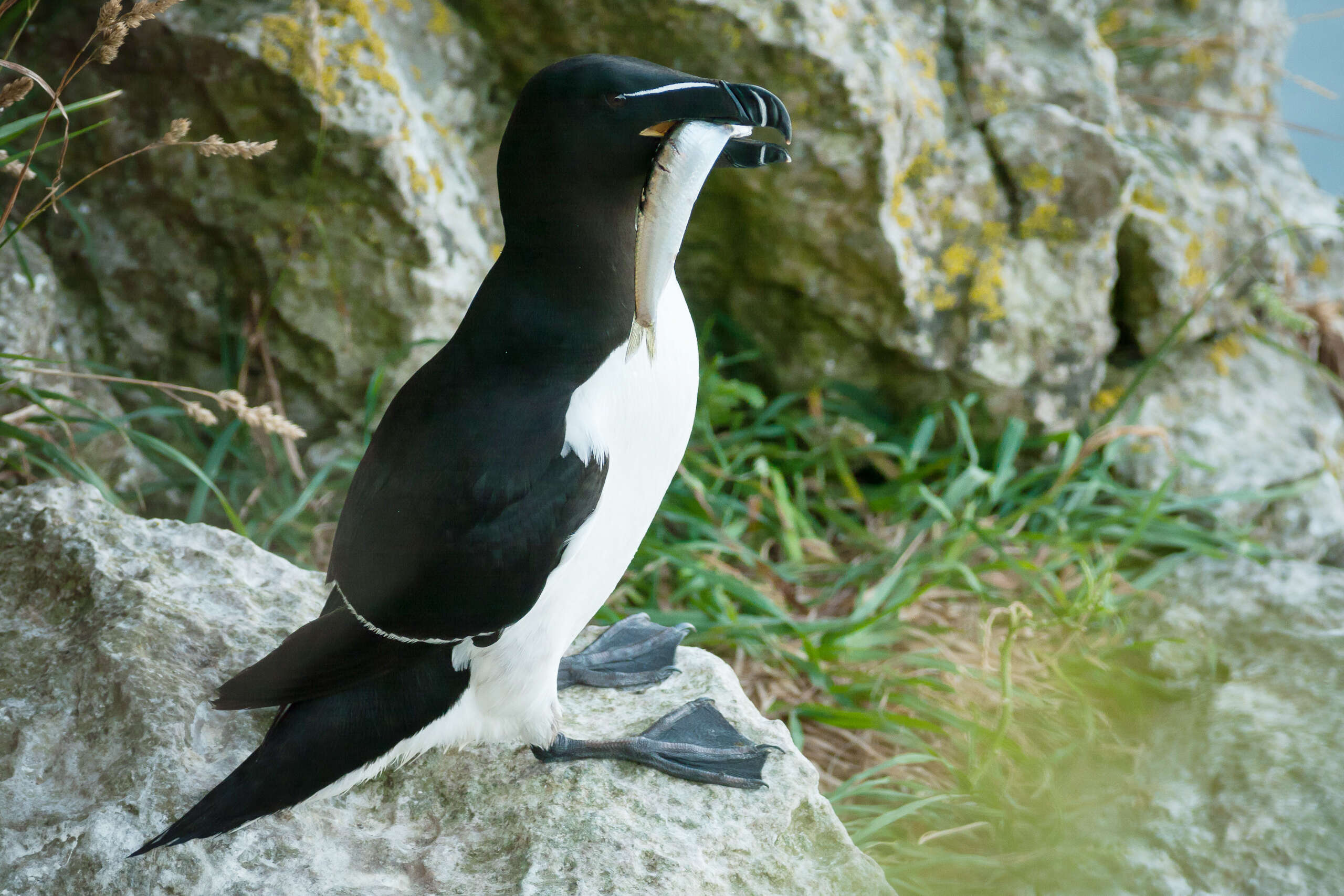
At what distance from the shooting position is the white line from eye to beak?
1600mm

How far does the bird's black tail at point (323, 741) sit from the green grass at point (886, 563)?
3.31 ft

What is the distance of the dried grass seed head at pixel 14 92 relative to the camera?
184cm

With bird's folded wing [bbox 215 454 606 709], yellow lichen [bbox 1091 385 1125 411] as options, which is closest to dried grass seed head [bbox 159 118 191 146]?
bird's folded wing [bbox 215 454 606 709]

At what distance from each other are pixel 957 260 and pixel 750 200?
0.75 metres

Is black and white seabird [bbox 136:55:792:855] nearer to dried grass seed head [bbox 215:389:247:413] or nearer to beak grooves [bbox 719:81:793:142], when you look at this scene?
beak grooves [bbox 719:81:793:142]

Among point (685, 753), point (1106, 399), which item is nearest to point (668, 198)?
point (685, 753)

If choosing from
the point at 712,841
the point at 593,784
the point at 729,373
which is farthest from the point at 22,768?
the point at 729,373

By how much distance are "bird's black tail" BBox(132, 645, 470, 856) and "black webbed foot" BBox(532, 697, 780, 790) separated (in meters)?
0.26

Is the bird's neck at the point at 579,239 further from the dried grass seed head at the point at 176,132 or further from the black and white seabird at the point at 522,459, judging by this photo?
the dried grass seed head at the point at 176,132

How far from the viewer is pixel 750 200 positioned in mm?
3523

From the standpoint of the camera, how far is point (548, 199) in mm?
1704

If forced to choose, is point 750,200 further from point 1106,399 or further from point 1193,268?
point 1193,268

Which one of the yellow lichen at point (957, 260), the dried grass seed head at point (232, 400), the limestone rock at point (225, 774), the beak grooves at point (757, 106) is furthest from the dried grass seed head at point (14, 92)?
the yellow lichen at point (957, 260)

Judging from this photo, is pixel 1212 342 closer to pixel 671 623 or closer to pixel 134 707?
pixel 671 623
